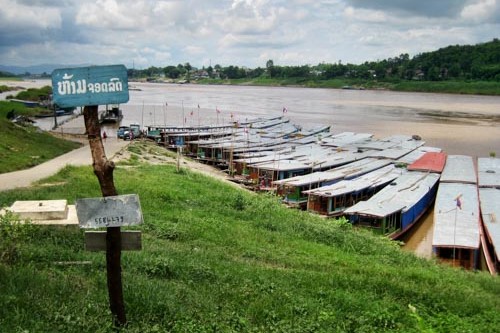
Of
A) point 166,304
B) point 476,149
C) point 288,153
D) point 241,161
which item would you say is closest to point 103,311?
point 166,304

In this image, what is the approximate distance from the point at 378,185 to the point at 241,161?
863cm

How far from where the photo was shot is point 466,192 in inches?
906

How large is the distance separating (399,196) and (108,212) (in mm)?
18519

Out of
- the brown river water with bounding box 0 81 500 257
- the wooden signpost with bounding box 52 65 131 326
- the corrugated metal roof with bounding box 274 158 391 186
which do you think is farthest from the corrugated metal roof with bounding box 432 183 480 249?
the brown river water with bounding box 0 81 500 257

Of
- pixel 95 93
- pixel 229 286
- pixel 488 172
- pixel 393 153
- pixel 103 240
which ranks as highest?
pixel 95 93

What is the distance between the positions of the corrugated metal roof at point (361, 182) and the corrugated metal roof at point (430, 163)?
1.04m

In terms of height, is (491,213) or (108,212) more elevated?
(108,212)

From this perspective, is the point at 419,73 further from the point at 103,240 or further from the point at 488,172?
the point at 103,240

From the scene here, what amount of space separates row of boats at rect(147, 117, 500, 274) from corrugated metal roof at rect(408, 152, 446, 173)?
1.5 inches

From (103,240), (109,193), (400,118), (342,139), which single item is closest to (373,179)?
(342,139)

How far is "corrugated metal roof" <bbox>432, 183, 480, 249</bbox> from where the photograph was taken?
52.0 feet

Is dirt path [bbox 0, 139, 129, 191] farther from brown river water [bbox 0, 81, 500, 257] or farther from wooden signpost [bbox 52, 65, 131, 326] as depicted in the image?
brown river water [bbox 0, 81, 500, 257]

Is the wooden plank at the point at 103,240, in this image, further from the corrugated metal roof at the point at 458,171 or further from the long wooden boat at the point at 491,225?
the corrugated metal roof at the point at 458,171

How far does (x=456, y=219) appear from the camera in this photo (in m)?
18.2
